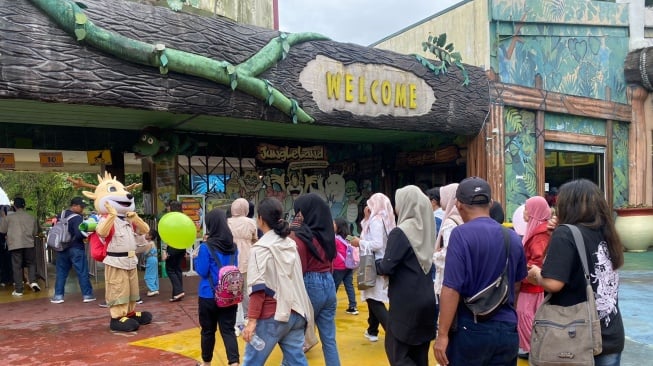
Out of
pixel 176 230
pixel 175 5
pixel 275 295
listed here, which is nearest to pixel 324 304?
pixel 275 295

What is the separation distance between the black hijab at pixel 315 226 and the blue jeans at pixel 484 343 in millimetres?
1393

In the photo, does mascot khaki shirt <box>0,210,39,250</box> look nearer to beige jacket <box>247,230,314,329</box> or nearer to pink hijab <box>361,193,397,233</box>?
pink hijab <box>361,193,397,233</box>

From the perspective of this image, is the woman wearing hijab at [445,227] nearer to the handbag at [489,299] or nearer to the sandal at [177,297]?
the handbag at [489,299]

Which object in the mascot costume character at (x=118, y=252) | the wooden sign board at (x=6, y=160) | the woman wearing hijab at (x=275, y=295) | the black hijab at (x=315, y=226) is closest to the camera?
the woman wearing hijab at (x=275, y=295)

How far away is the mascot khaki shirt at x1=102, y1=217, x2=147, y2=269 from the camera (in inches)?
237

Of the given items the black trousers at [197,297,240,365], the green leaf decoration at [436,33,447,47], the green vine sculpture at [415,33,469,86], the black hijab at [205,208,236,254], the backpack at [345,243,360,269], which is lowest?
the black trousers at [197,297,240,365]

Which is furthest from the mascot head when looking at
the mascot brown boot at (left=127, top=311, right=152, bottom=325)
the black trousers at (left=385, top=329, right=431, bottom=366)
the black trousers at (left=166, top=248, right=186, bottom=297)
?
the black trousers at (left=385, top=329, right=431, bottom=366)

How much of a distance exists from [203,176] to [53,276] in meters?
3.86

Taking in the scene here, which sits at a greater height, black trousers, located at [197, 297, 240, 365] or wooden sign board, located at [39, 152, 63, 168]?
wooden sign board, located at [39, 152, 63, 168]

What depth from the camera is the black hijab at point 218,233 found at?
4.46 metres

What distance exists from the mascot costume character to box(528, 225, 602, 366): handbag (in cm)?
489

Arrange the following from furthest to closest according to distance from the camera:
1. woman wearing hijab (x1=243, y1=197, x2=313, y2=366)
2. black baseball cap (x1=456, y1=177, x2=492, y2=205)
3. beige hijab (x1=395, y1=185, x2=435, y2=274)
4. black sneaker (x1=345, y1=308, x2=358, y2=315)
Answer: black sneaker (x1=345, y1=308, x2=358, y2=315)
beige hijab (x1=395, y1=185, x2=435, y2=274)
woman wearing hijab (x1=243, y1=197, x2=313, y2=366)
black baseball cap (x1=456, y1=177, x2=492, y2=205)

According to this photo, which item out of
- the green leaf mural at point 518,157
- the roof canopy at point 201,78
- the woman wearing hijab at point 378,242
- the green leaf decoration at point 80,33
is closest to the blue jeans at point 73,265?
the roof canopy at point 201,78

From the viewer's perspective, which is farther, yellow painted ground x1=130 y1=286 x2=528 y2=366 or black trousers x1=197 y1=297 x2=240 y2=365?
yellow painted ground x1=130 y1=286 x2=528 y2=366
